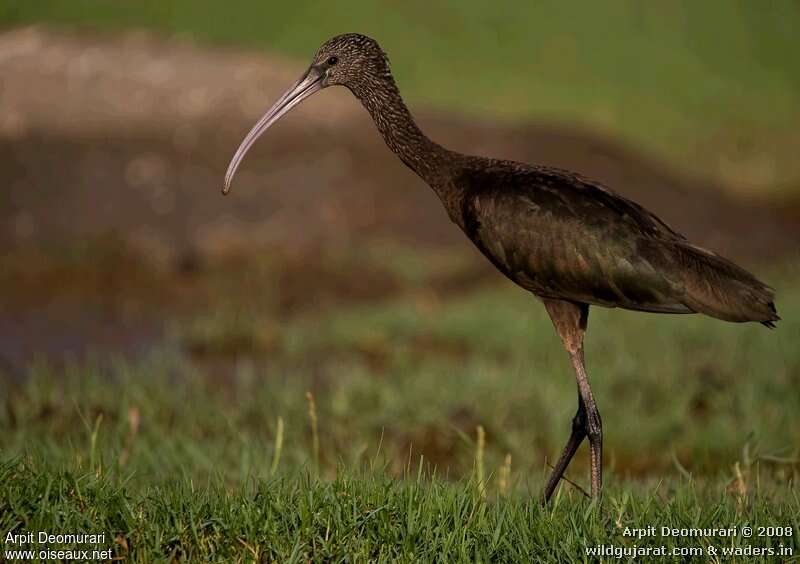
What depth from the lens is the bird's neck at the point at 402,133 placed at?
19.9 ft

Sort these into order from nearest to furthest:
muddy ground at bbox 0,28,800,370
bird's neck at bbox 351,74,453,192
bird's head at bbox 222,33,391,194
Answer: bird's neck at bbox 351,74,453,192 < bird's head at bbox 222,33,391,194 < muddy ground at bbox 0,28,800,370

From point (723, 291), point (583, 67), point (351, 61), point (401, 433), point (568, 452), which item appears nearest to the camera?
point (723, 291)

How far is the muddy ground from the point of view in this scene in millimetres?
12234

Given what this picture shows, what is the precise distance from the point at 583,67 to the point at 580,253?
11.9 meters

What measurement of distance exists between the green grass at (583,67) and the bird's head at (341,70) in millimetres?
10523

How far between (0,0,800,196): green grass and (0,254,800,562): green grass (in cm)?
520

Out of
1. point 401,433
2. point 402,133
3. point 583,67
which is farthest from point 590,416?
point 583,67

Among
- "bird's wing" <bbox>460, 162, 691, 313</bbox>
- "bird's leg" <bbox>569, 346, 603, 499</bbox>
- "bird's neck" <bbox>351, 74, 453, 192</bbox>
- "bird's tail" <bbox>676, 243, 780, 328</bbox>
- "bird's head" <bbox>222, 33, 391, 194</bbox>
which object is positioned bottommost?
"bird's leg" <bbox>569, 346, 603, 499</bbox>

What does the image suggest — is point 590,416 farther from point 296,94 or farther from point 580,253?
point 296,94

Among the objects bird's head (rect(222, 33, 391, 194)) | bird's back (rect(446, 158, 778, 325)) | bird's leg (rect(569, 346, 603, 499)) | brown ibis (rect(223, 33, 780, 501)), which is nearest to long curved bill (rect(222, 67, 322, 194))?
bird's head (rect(222, 33, 391, 194))

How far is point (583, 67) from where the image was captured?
1728 cm

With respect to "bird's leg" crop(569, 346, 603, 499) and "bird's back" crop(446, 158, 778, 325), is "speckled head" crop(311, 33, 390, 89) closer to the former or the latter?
"bird's back" crop(446, 158, 778, 325)

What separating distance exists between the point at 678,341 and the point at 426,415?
2698 mm

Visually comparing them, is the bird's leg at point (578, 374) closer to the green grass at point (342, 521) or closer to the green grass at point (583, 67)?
the green grass at point (342, 521)
